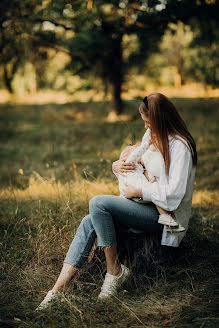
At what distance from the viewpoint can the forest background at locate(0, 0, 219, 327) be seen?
2.43 metres

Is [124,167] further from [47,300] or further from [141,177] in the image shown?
[47,300]

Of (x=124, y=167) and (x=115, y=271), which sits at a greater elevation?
(x=124, y=167)

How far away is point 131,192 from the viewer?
2.58 m

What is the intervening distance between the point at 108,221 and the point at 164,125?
0.79 meters

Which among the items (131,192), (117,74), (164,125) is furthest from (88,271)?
(117,74)

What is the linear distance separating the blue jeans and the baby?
8 cm

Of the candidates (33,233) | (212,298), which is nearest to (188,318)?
(212,298)

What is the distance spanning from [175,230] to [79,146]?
5901mm

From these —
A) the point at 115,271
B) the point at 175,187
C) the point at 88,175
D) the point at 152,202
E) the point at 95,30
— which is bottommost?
the point at 115,271

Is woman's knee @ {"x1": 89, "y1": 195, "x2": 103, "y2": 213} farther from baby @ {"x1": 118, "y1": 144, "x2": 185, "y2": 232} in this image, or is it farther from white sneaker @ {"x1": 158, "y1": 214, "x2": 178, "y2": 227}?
white sneaker @ {"x1": 158, "y1": 214, "x2": 178, "y2": 227}

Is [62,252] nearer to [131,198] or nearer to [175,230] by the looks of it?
[131,198]

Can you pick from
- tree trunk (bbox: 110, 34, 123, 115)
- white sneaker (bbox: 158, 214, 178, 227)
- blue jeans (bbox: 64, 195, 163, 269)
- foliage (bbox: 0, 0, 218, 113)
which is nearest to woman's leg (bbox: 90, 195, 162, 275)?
blue jeans (bbox: 64, 195, 163, 269)

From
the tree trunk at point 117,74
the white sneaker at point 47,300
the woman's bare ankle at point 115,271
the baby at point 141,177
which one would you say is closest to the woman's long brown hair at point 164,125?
the baby at point 141,177

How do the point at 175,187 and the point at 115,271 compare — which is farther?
the point at 115,271
